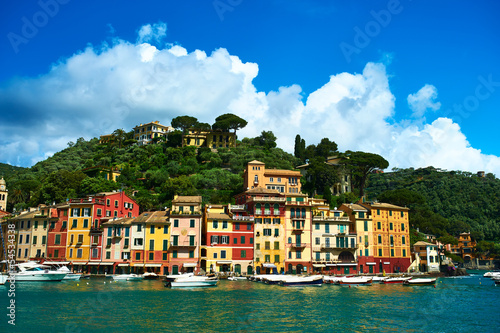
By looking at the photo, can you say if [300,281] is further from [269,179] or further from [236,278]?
[269,179]

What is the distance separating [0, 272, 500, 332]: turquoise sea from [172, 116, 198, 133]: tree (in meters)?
72.5

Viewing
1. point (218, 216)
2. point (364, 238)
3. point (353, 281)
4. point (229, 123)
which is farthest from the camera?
point (229, 123)

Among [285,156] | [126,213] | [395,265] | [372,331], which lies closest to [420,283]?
[395,265]

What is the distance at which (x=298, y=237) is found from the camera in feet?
226

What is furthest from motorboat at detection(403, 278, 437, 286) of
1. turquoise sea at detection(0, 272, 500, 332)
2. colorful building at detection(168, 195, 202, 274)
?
colorful building at detection(168, 195, 202, 274)

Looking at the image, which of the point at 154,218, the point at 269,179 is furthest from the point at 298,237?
the point at 154,218

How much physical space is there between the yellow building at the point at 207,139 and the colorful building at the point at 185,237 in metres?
53.1

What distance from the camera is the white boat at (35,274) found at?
2181 inches

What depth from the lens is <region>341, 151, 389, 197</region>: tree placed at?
4035 inches

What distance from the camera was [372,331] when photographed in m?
29.2

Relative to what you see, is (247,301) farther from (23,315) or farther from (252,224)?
(252,224)

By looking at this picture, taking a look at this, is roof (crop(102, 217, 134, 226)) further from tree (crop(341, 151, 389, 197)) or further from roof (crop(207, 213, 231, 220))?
tree (crop(341, 151, 389, 197))

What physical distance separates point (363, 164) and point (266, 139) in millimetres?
33918

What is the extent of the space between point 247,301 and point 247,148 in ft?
257
